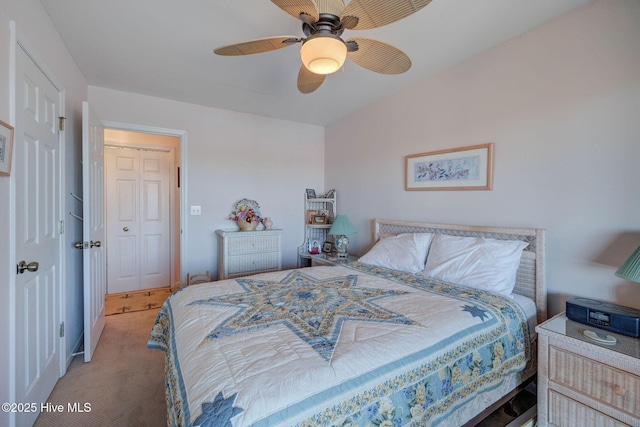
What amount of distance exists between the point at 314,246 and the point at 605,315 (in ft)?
9.61

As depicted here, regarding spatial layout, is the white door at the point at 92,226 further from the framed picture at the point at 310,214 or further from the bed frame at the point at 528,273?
the bed frame at the point at 528,273

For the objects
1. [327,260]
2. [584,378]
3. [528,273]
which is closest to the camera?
[584,378]

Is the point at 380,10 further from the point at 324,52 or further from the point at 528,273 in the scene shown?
the point at 528,273

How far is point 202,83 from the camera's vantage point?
276 cm

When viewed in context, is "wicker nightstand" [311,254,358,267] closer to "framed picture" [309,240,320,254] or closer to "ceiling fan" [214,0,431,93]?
"framed picture" [309,240,320,254]

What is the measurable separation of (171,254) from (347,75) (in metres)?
3.64

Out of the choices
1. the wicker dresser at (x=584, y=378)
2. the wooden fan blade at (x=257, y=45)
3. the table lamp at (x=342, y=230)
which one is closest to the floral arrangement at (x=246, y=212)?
the table lamp at (x=342, y=230)

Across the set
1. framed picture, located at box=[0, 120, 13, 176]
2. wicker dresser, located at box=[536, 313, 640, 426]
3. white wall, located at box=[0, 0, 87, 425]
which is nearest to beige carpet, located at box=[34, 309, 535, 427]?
white wall, located at box=[0, 0, 87, 425]

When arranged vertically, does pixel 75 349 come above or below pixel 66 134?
below

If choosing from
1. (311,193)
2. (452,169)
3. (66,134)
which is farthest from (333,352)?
(311,193)

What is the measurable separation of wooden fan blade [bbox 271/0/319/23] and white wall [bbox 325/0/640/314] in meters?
1.63

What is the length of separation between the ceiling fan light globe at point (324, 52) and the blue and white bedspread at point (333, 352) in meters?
1.30

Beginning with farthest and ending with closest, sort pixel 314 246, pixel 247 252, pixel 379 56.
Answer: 1. pixel 314 246
2. pixel 247 252
3. pixel 379 56

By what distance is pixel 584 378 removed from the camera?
1.38 meters
